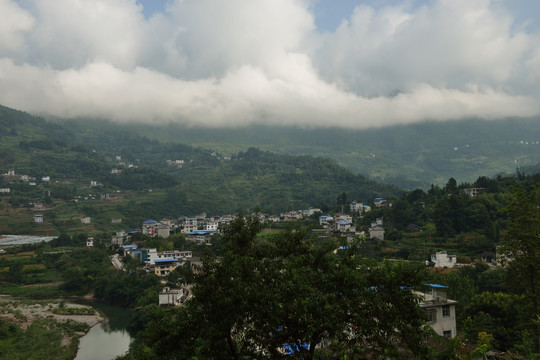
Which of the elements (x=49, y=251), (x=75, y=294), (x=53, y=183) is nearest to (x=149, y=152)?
(x=53, y=183)

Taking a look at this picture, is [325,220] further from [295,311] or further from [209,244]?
[295,311]

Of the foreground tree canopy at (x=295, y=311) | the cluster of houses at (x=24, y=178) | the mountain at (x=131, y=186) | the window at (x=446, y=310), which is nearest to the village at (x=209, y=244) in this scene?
the window at (x=446, y=310)

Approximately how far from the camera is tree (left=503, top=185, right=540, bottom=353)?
43.9ft

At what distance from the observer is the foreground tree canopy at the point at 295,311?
7273 millimetres

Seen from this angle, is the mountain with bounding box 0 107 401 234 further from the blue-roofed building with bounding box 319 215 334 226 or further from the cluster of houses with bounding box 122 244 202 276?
the cluster of houses with bounding box 122 244 202 276

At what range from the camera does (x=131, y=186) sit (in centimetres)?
10975

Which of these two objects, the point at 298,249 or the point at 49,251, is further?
the point at 49,251

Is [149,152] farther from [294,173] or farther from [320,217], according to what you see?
[320,217]

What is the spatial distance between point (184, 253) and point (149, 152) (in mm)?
149238

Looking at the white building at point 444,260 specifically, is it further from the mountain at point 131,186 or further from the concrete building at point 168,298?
the mountain at point 131,186

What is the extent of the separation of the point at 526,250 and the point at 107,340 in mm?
25963

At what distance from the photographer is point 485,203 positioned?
141 feet

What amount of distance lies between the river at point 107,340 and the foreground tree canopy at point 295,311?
20730mm

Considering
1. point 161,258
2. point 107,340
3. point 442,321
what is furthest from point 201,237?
point 442,321
